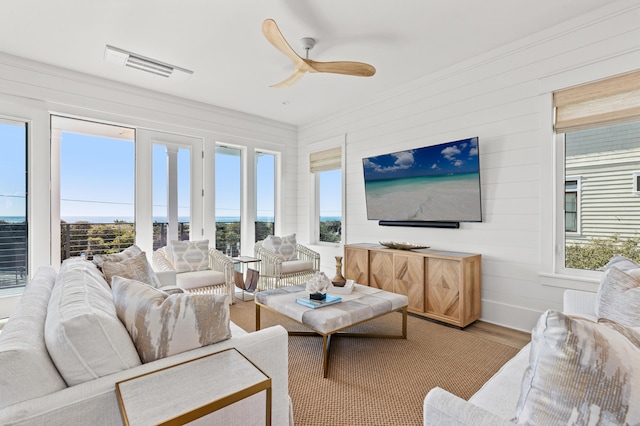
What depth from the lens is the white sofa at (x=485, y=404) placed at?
0.97m

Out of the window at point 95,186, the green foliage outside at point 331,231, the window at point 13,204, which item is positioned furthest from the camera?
the green foliage outside at point 331,231

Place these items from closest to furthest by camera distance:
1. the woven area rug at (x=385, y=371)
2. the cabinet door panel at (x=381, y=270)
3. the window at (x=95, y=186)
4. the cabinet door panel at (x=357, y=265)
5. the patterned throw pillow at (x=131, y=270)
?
the woven area rug at (x=385, y=371) → the patterned throw pillow at (x=131, y=270) → the cabinet door panel at (x=381, y=270) → the window at (x=95, y=186) → the cabinet door panel at (x=357, y=265)

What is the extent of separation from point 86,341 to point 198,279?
278 cm

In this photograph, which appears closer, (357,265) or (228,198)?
Result: (357,265)

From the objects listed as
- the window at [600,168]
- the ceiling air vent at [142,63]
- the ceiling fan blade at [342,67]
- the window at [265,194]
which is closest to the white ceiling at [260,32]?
the ceiling air vent at [142,63]

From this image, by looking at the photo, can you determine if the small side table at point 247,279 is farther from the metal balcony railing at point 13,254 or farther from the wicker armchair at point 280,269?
the metal balcony railing at point 13,254

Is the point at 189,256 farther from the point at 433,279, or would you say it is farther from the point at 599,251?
the point at 599,251

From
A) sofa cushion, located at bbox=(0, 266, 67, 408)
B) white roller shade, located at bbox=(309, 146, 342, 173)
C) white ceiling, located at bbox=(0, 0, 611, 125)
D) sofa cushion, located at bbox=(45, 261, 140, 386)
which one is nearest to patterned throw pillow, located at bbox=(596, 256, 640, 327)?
white ceiling, located at bbox=(0, 0, 611, 125)

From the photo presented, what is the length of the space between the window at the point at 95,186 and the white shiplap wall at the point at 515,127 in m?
3.76

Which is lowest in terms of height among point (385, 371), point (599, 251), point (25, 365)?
point (385, 371)

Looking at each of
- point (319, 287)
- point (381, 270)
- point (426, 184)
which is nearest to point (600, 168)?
point (426, 184)

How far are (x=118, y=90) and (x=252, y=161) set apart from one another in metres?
2.03

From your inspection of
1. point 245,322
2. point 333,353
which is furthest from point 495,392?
point 245,322

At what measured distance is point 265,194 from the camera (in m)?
5.74
